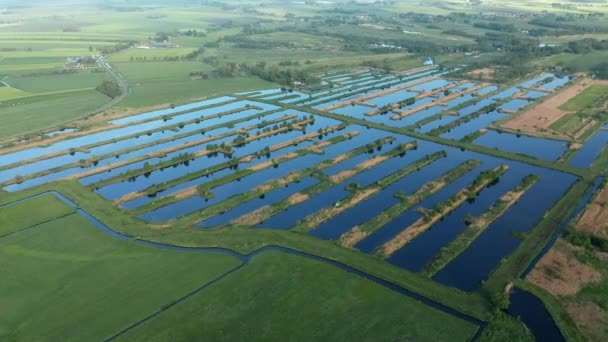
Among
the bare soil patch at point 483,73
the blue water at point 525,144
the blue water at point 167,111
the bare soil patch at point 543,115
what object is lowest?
the blue water at point 525,144

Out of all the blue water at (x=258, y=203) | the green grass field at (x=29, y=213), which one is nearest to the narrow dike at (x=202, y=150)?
the green grass field at (x=29, y=213)

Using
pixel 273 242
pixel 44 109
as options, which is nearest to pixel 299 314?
pixel 273 242

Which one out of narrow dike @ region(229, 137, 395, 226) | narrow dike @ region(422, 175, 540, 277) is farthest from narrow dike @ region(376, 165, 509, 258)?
narrow dike @ region(229, 137, 395, 226)

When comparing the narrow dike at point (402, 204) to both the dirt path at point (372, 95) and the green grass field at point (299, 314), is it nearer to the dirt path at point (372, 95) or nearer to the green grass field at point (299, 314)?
the green grass field at point (299, 314)

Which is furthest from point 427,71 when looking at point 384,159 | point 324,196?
point 324,196

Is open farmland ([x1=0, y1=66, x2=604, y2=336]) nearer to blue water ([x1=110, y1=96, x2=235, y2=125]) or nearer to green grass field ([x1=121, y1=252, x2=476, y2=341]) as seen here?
blue water ([x1=110, y1=96, x2=235, y2=125])

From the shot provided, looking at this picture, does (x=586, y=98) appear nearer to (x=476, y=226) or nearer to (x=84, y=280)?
(x=476, y=226)
